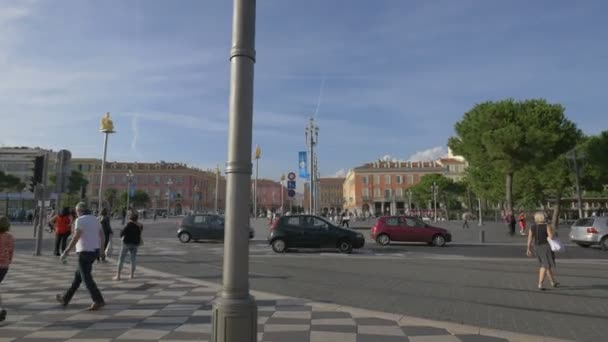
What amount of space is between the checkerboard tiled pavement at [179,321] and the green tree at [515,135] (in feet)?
98.2

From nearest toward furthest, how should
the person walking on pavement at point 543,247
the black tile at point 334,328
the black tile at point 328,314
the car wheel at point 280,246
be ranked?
1. the black tile at point 334,328
2. the black tile at point 328,314
3. the person walking on pavement at point 543,247
4. the car wheel at point 280,246

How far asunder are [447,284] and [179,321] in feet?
21.0

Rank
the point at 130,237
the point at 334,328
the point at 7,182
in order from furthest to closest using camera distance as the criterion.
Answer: the point at 7,182 → the point at 130,237 → the point at 334,328

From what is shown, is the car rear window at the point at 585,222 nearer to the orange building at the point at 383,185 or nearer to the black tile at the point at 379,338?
the black tile at the point at 379,338

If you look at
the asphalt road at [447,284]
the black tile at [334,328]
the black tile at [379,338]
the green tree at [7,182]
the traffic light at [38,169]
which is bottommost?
the black tile at [379,338]

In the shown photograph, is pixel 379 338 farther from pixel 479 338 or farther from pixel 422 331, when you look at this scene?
pixel 479 338

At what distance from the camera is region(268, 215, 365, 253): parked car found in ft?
62.1

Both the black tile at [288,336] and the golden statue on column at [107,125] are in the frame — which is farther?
the golden statue on column at [107,125]

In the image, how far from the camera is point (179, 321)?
21.9 ft

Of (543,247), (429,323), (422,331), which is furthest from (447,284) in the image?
(422,331)

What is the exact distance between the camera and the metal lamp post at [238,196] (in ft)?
11.3

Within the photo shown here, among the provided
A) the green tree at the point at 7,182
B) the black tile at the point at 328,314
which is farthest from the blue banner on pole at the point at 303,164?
the green tree at the point at 7,182

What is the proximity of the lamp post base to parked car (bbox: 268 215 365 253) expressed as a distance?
15540 mm

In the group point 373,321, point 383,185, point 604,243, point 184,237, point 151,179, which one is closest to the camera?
point 373,321
